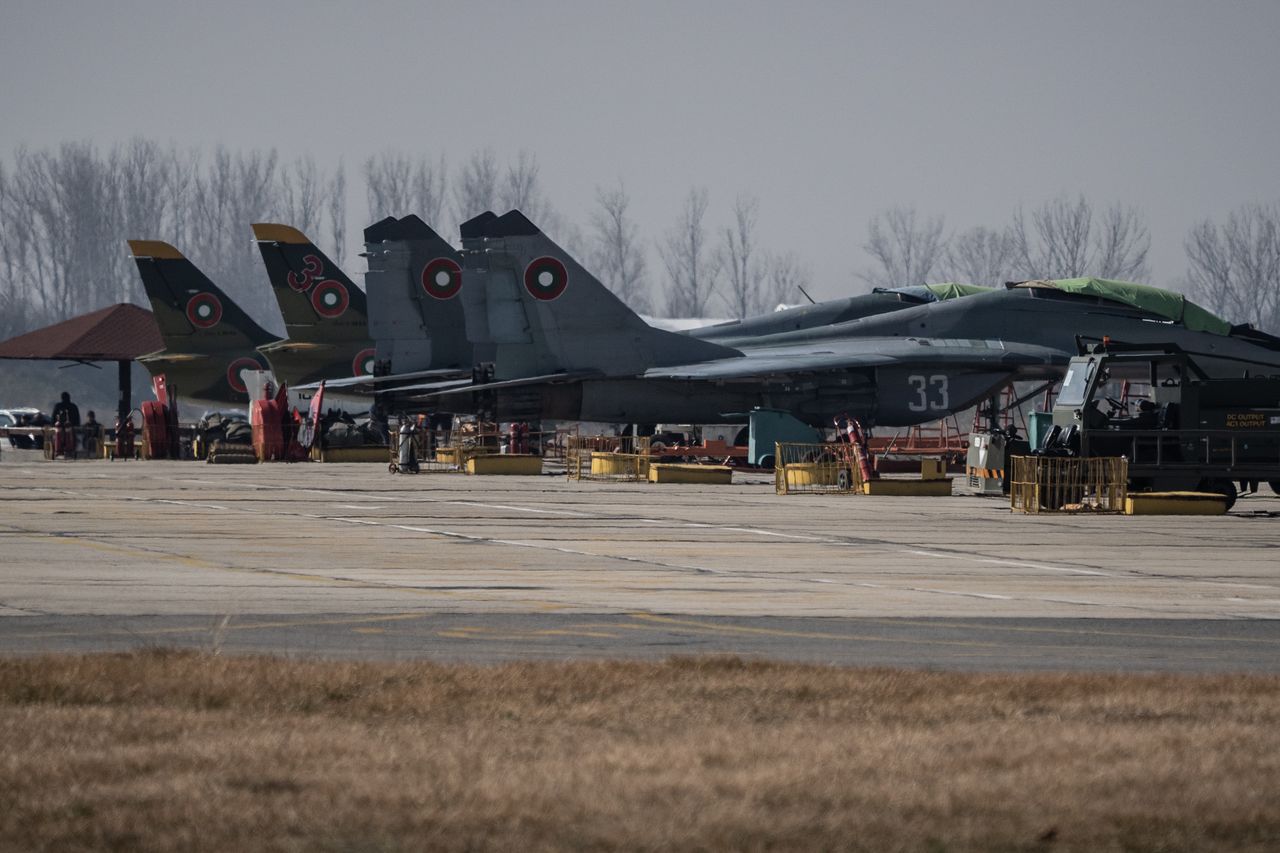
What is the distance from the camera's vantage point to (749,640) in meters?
10.4

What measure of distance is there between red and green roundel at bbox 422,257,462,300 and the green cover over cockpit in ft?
64.3

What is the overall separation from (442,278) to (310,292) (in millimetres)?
7583

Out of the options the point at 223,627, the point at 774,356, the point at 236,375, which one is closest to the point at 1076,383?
the point at 774,356

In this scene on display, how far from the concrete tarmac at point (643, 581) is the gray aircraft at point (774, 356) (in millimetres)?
12471

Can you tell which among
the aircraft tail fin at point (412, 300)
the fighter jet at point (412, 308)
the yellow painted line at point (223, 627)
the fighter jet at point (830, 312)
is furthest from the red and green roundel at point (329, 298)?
the yellow painted line at point (223, 627)

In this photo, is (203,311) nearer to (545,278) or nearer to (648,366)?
(545,278)

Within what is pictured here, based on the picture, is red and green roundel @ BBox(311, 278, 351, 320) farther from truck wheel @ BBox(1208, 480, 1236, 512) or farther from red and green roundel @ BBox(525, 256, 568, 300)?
truck wheel @ BBox(1208, 480, 1236, 512)

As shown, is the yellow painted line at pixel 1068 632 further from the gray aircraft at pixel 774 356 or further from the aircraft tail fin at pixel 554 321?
the aircraft tail fin at pixel 554 321

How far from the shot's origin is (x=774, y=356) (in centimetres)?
3988

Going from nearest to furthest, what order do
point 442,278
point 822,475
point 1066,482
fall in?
point 1066,482
point 822,475
point 442,278

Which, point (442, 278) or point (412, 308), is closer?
point (412, 308)

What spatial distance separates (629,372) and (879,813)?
3312 cm

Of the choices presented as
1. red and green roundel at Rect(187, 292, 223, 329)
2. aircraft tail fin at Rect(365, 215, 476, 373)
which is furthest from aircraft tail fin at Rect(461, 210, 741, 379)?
red and green roundel at Rect(187, 292, 223, 329)

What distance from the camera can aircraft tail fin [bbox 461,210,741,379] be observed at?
38.8 metres
